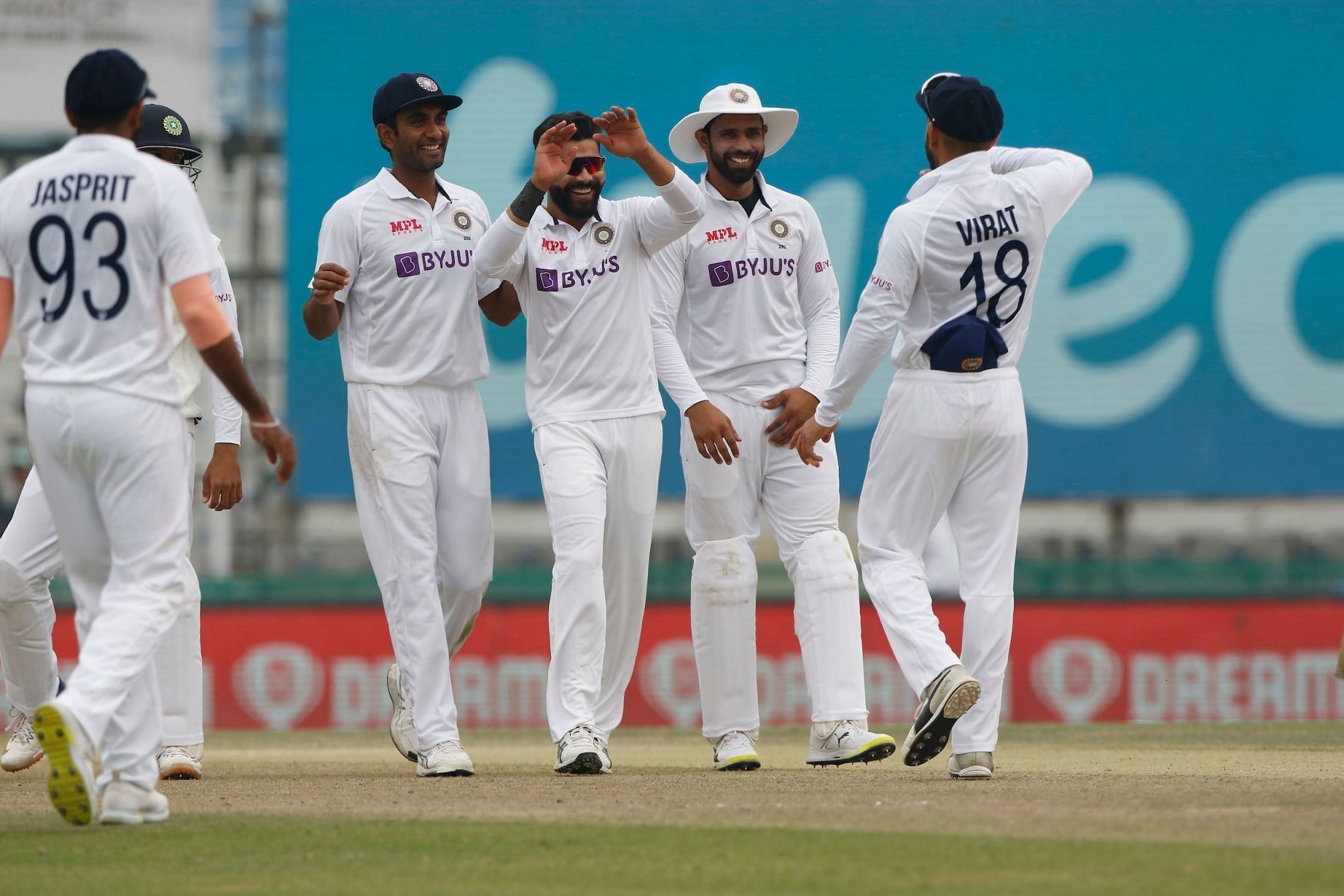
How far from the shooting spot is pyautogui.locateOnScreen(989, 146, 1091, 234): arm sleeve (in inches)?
257

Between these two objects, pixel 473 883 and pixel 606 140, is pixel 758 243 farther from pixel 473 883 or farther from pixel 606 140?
pixel 473 883

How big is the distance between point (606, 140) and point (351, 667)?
6960 mm

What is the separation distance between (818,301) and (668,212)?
84 cm

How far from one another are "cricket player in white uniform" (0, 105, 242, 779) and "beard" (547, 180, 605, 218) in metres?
1.21

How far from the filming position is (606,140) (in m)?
6.67

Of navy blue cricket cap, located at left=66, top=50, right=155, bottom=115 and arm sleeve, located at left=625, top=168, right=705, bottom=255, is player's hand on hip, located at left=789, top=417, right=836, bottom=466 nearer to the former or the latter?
arm sleeve, located at left=625, top=168, right=705, bottom=255

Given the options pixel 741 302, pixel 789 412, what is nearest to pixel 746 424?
pixel 789 412

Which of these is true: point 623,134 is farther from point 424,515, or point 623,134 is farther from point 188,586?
point 188,586

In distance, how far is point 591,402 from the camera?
23.0 ft

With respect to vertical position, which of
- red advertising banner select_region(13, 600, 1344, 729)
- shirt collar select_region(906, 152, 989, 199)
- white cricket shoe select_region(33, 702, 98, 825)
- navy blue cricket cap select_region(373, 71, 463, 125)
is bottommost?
red advertising banner select_region(13, 600, 1344, 729)

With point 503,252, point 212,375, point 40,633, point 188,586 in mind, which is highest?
point 503,252

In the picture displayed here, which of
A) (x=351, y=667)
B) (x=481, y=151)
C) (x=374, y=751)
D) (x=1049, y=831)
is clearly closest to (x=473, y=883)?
(x=1049, y=831)

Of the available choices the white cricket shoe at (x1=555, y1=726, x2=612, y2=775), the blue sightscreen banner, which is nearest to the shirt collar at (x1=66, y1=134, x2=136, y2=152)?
the white cricket shoe at (x1=555, y1=726, x2=612, y2=775)

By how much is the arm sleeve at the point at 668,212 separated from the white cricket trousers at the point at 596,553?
0.65m
